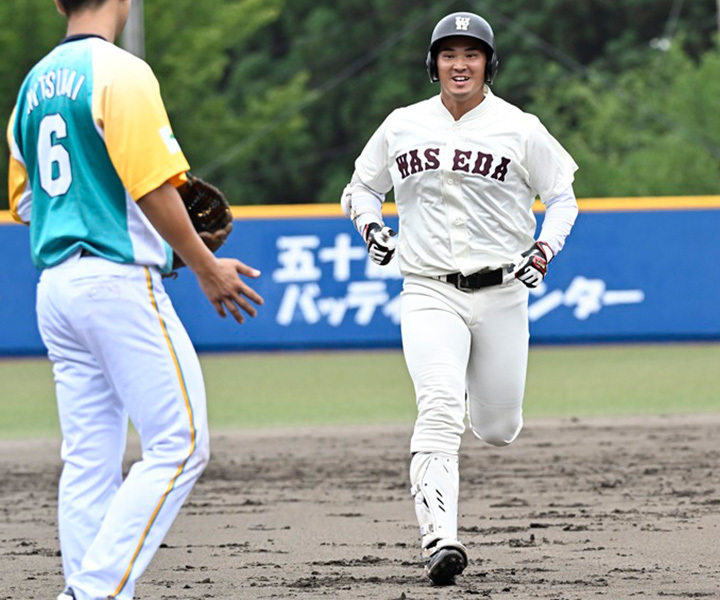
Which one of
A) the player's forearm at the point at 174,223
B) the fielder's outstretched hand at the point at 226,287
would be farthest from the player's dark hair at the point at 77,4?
the fielder's outstretched hand at the point at 226,287

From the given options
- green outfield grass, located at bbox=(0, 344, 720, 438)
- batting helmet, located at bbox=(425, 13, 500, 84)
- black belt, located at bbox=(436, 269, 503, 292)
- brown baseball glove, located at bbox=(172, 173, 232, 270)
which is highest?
batting helmet, located at bbox=(425, 13, 500, 84)

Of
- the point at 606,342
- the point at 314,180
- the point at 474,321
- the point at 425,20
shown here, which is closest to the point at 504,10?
the point at 425,20

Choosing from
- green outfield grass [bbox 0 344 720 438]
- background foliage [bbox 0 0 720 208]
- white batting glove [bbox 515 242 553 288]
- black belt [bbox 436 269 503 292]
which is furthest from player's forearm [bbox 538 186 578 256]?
background foliage [bbox 0 0 720 208]

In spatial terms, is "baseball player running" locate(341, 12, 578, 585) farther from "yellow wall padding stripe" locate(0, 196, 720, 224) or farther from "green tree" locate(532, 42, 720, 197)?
"green tree" locate(532, 42, 720, 197)

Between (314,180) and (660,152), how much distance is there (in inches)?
690

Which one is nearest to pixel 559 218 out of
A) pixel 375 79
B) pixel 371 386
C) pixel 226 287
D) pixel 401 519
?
pixel 401 519

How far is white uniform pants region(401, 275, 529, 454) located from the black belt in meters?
0.02

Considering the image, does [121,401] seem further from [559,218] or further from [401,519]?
[401,519]

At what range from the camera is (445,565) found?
5582mm

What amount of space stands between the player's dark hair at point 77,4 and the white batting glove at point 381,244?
1928mm

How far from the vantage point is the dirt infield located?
5.70 metres

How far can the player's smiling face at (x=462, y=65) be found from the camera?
6.15 metres

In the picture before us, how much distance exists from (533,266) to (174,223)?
6.44 ft

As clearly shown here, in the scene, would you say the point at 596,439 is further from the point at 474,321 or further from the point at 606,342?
the point at 606,342
